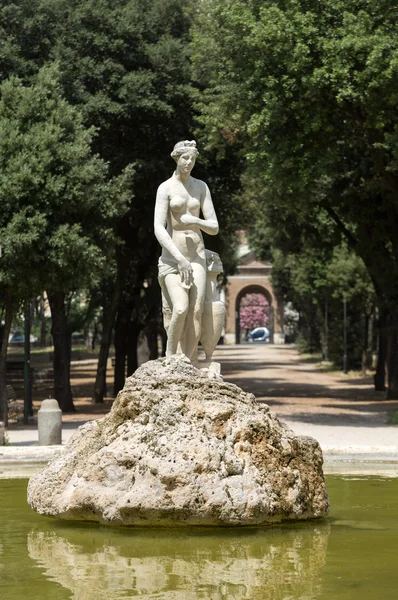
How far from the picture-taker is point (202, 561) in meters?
7.24

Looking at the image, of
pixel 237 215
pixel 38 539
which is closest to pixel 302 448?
pixel 38 539

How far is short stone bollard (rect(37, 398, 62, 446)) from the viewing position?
55.6 feet

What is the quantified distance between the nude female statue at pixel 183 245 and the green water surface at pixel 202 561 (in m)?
3.42

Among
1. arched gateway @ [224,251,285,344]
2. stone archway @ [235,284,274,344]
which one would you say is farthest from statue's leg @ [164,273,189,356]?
stone archway @ [235,284,274,344]

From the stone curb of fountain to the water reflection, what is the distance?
184 inches

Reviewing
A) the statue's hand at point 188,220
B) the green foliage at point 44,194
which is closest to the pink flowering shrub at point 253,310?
the green foliage at point 44,194

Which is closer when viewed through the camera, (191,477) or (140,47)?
(191,477)

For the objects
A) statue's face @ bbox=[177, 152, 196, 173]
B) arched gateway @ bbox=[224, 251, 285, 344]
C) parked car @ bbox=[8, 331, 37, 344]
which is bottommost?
parked car @ bbox=[8, 331, 37, 344]

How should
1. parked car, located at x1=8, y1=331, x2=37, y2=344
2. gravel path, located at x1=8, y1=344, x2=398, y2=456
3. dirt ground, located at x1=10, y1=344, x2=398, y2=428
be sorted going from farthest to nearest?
parked car, located at x1=8, y1=331, x2=37, y2=344 → dirt ground, located at x1=10, y1=344, x2=398, y2=428 → gravel path, located at x1=8, y1=344, x2=398, y2=456

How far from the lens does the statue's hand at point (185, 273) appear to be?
12.0 meters

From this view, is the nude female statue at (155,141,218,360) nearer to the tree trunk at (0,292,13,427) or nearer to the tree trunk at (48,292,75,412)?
the tree trunk at (0,292,13,427)

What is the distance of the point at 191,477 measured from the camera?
7.89 meters

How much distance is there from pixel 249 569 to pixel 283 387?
3351 cm

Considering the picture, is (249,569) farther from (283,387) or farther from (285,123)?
(283,387)
